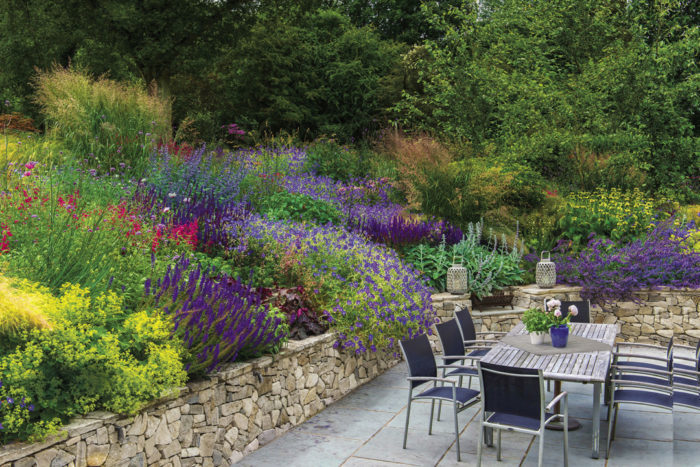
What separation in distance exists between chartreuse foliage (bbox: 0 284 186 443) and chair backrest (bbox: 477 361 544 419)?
1956mm

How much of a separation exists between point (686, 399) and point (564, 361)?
3.36ft

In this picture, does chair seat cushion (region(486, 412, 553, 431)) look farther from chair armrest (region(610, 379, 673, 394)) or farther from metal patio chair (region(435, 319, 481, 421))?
chair armrest (region(610, 379, 673, 394))

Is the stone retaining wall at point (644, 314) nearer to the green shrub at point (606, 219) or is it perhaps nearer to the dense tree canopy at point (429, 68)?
the green shrub at point (606, 219)

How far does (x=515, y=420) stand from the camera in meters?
4.26

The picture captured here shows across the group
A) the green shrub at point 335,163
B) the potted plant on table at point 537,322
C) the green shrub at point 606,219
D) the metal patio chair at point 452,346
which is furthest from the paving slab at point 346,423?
the green shrub at point 335,163

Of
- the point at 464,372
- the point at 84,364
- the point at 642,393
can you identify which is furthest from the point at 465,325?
the point at 84,364

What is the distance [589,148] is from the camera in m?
11.4

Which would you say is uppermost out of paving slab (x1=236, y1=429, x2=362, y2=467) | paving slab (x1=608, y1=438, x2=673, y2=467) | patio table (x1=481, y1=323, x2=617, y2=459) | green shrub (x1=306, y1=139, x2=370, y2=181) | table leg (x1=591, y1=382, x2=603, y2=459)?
green shrub (x1=306, y1=139, x2=370, y2=181)

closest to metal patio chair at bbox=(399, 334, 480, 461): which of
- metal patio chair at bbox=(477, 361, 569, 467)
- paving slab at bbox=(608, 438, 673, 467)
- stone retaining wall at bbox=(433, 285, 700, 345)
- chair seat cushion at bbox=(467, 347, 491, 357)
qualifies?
metal patio chair at bbox=(477, 361, 569, 467)

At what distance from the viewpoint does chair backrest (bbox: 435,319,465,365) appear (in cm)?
536

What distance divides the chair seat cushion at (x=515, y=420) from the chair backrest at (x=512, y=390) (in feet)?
0.24

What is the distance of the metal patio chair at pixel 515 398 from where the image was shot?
13.3 feet

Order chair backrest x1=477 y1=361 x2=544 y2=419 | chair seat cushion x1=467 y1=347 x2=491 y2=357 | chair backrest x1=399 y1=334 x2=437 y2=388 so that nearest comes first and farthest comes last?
chair backrest x1=477 y1=361 x2=544 y2=419
chair backrest x1=399 y1=334 x2=437 y2=388
chair seat cushion x1=467 y1=347 x2=491 y2=357

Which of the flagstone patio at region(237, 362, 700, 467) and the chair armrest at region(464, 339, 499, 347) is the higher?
the chair armrest at region(464, 339, 499, 347)
